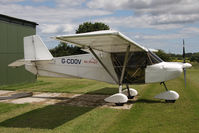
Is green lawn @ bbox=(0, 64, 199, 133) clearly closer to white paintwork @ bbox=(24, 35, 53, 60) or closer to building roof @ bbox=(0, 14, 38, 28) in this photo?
white paintwork @ bbox=(24, 35, 53, 60)

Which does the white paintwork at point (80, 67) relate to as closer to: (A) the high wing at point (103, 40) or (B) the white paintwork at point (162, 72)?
(A) the high wing at point (103, 40)

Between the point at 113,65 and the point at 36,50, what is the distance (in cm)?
422

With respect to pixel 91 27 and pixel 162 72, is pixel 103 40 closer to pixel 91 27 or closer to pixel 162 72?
pixel 162 72

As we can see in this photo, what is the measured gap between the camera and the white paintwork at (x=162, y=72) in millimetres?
8680

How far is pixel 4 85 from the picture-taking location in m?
15.8

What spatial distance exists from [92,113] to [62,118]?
1138 mm

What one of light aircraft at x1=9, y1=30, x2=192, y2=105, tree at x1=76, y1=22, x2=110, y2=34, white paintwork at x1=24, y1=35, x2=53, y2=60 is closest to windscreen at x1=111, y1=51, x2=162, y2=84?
light aircraft at x1=9, y1=30, x2=192, y2=105

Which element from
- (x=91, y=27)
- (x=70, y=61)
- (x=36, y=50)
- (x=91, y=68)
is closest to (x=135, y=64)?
(x=91, y=68)

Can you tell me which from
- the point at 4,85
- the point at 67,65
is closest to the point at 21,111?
the point at 67,65

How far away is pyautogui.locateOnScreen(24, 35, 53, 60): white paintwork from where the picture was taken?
10.7m

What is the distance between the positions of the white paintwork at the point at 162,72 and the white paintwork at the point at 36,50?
5.14m

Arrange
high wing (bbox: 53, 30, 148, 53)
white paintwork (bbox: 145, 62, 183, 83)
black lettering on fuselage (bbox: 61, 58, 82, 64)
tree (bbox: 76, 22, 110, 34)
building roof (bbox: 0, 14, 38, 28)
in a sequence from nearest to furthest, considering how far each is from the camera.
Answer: high wing (bbox: 53, 30, 148, 53)
white paintwork (bbox: 145, 62, 183, 83)
black lettering on fuselage (bbox: 61, 58, 82, 64)
building roof (bbox: 0, 14, 38, 28)
tree (bbox: 76, 22, 110, 34)

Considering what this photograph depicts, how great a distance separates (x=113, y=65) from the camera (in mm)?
9523

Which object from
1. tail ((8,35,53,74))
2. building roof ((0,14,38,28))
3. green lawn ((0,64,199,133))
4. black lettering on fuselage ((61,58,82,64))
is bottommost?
green lawn ((0,64,199,133))
